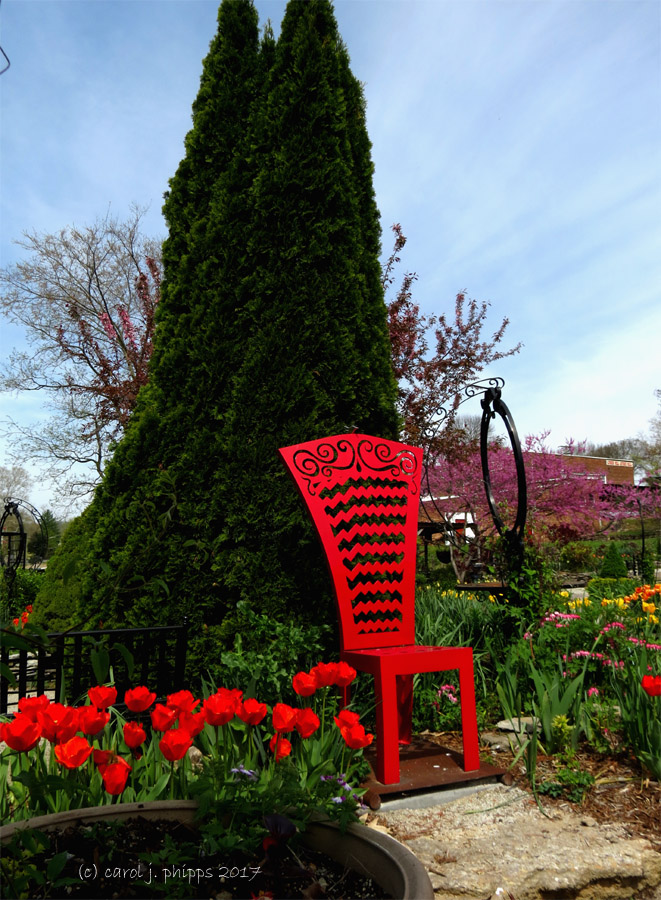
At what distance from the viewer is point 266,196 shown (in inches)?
127

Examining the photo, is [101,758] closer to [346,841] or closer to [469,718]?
[346,841]

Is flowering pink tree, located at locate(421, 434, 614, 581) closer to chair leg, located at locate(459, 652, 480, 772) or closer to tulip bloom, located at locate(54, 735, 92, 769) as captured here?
chair leg, located at locate(459, 652, 480, 772)

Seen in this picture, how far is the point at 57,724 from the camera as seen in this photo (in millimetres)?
1257

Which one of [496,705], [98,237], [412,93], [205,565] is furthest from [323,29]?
[98,237]

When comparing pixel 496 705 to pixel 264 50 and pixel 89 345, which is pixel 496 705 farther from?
pixel 89 345

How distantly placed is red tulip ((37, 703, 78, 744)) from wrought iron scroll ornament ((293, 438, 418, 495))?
147 centimetres

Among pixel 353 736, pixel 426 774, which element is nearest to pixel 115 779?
pixel 353 736

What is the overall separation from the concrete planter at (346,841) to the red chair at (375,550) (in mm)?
1217

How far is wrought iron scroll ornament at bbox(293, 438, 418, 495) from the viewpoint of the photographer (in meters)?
2.63

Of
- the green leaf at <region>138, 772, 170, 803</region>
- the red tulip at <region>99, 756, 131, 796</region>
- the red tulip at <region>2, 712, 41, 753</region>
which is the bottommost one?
the green leaf at <region>138, 772, 170, 803</region>

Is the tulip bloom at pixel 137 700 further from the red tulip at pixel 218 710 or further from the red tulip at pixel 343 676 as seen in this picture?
the red tulip at pixel 343 676

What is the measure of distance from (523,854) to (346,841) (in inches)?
41.4

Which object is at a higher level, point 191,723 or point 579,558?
point 191,723

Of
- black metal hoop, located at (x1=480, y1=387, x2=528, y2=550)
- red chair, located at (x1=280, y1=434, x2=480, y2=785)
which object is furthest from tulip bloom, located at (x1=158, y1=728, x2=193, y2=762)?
black metal hoop, located at (x1=480, y1=387, x2=528, y2=550)
